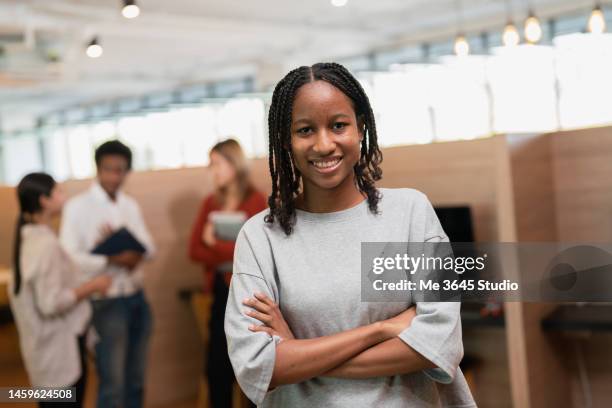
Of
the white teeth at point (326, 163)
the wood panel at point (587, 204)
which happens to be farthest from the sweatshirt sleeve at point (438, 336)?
the wood panel at point (587, 204)

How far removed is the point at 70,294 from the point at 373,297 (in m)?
1.85

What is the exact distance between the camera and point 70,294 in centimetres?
279

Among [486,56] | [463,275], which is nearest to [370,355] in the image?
[463,275]

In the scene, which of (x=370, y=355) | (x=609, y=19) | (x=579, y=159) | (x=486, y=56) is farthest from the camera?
(x=486, y=56)

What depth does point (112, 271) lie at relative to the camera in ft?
11.2

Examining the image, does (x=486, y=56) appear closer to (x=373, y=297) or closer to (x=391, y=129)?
(x=391, y=129)

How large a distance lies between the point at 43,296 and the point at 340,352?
1.81m

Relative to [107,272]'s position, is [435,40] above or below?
above

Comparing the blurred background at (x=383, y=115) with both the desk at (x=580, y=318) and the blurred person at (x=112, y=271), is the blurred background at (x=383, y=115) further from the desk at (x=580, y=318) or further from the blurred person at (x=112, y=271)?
the blurred person at (x=112, y=271)

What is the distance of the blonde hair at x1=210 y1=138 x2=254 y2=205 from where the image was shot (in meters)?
3.48

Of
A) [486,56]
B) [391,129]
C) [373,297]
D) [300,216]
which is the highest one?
[486,56]

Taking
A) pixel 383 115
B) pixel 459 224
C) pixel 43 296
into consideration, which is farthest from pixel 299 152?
pixel 383 115

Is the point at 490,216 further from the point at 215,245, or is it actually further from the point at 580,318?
the point at 215,245

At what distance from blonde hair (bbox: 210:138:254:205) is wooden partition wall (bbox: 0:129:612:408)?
0.57 m
